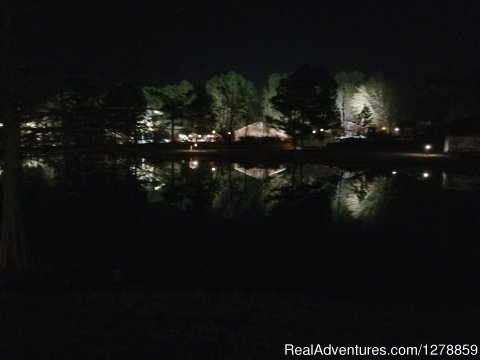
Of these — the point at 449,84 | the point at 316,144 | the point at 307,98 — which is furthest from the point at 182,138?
the point at 449,84

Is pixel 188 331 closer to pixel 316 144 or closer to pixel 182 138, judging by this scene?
pixel 182 138

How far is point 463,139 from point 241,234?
3949 centimetres

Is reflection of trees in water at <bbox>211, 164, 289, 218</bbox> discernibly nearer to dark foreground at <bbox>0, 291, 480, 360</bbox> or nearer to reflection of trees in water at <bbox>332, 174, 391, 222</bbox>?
reflection of trees in water at <bbox>332, 174, 391, 222</bbox>

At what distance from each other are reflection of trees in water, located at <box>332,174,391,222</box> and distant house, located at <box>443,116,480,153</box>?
64.3ft

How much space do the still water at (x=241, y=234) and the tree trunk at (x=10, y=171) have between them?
0.54 meters

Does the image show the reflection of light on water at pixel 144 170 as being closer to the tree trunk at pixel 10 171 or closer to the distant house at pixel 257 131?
the tree trunk at pixel 10 171

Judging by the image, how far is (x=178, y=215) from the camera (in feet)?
59.9

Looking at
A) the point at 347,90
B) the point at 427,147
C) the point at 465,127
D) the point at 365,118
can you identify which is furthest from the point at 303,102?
the point at 347,90

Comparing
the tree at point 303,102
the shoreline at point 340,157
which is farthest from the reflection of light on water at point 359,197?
the tree at point 303,102

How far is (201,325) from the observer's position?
6.14 meters

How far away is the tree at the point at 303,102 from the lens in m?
49.9

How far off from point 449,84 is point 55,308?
67658 millimetres

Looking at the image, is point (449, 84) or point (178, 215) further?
point (449, 84)

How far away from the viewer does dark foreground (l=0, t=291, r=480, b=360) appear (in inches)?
207
